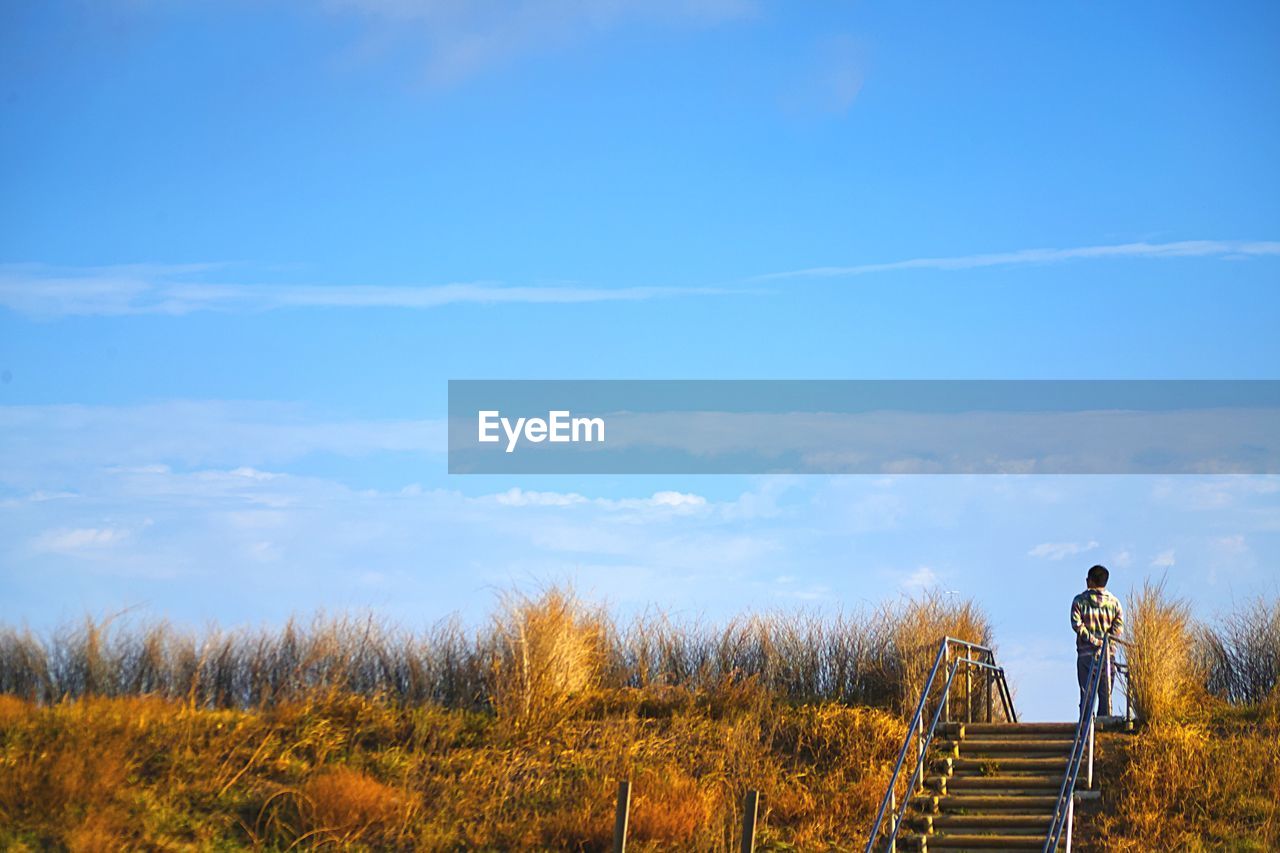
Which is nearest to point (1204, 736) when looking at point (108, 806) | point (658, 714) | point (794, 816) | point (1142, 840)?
point (1142, 840)

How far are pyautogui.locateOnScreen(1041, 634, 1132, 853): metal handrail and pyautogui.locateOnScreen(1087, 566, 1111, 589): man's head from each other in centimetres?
79

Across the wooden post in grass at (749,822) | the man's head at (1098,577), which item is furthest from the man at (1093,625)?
the wooden post in grass at (749,822)

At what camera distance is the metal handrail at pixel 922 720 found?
674 inches

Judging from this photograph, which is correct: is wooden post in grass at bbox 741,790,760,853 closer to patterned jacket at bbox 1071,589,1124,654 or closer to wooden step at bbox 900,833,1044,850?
wooden step at bbox 900,833,1044,850

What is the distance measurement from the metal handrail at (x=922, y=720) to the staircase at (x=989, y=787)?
281 millimetres

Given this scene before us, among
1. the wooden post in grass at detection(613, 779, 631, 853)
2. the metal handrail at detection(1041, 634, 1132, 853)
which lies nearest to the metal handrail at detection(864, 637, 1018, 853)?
the metal handrail at detection(1041, 634, 1132, 853)

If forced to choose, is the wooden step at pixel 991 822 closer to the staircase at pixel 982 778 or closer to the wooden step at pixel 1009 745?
the staircase at pixel 982 778

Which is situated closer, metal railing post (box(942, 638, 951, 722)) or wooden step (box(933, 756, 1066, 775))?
wooden step (box(933, 756, 1066, 775))

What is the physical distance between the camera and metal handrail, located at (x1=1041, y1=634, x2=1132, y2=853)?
55.0 feet

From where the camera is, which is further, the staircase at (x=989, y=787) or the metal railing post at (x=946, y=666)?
the metal railing post at (x=946, y=666)

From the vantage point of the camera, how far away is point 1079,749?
18734 mm

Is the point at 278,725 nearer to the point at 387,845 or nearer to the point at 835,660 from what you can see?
the point at 387,845

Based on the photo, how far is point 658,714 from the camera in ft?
72.1

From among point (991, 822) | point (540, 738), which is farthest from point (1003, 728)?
point (540, 738)
